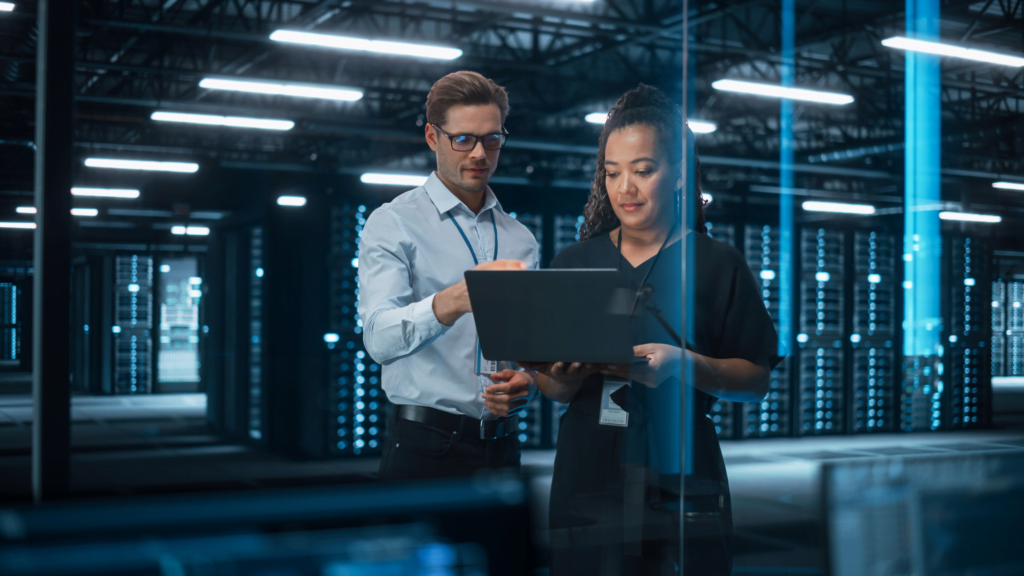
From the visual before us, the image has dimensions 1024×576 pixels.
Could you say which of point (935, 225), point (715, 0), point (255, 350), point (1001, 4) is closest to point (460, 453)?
point (255, 350)

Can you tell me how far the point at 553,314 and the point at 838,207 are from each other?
126 cm

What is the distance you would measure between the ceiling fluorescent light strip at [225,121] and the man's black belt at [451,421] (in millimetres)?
866

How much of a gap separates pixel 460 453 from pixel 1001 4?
2.05 m

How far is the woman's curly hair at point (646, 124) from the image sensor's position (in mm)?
1443

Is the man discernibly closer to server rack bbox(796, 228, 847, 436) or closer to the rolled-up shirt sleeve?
the rolled-up shirt sleeve

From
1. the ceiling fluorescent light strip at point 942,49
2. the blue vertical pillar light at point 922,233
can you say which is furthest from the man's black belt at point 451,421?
the ceiling fluorescent light strip at point 942,49

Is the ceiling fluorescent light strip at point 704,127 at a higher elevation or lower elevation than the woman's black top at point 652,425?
higher

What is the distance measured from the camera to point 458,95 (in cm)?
149

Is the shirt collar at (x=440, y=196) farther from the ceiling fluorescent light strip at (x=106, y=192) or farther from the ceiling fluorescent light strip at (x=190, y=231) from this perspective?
the ceiling fluorescent light strip at (x=106, y=192)

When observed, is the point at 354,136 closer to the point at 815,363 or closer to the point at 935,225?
the point at 815,363

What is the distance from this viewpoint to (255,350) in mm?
1948

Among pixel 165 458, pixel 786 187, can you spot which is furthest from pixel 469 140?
pixel 786 187

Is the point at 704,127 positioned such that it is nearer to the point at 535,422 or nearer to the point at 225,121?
the point at 225,121

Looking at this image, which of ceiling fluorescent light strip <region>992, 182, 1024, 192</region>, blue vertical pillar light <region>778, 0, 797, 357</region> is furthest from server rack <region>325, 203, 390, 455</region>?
ceiling fluorescent light strip <region>992, 182, 1024, 192</region>
